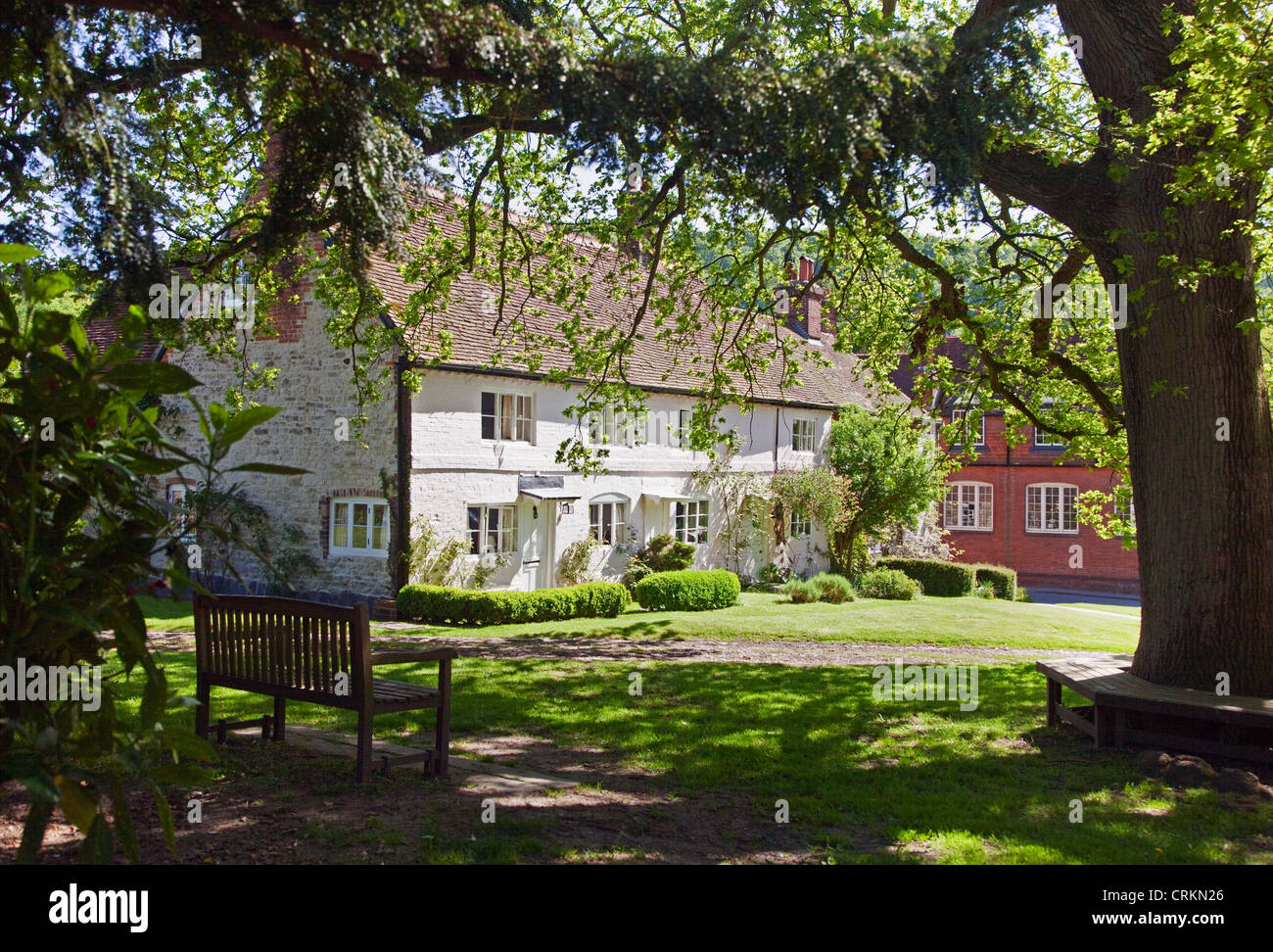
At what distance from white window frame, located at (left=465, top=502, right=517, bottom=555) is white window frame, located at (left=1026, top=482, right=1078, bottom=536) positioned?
24202mm

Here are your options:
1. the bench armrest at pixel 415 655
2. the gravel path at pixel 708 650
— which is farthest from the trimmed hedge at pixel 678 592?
the bench armrest at pixel 415 655

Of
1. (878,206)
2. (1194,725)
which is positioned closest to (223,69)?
(878,206)

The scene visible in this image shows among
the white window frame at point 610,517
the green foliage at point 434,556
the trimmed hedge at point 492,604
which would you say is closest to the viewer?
the trimmed hedge at point 492,604

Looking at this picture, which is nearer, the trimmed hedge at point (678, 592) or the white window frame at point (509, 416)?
the white window frame at point (509, 416)

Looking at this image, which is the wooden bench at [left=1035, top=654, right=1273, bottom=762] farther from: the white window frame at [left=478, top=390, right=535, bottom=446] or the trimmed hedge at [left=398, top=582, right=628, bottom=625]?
the white window frame at [left=478, top=390, right=535, bottom=446]

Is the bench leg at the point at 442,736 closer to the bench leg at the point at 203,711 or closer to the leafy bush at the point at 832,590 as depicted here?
the bench leg at the point at 203,711

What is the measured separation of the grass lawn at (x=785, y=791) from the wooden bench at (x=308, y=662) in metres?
0.31

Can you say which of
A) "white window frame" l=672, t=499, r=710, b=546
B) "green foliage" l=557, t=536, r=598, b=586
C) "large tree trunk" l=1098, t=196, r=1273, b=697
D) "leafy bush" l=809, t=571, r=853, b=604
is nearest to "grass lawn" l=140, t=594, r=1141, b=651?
"green foliage" l=557, t=536, r=598, b=586

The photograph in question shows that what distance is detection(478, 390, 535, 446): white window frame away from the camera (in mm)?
20422

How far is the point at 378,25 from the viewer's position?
4.63 meters

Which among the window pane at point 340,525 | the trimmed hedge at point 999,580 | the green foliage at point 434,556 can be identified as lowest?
the trimmed hedge at point 999,580

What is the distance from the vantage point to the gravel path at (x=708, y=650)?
43.8 feet

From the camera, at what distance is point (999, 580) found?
31062mm
